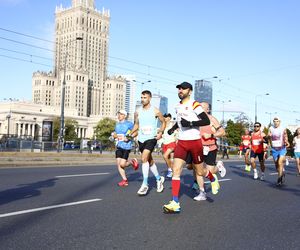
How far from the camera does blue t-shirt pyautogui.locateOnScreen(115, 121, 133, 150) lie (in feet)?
33.0

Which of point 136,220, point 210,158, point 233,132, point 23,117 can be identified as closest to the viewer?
point 136,220

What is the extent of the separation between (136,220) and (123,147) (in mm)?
4532

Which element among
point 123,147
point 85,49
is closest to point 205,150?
point 123,147

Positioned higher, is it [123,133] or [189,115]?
[189,115]

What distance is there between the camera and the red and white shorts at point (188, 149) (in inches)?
260

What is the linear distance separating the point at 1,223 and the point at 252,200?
15.9 feet

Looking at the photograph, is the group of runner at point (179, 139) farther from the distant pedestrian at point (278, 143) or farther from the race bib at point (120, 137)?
the distant pedestrian at point (278, 143)

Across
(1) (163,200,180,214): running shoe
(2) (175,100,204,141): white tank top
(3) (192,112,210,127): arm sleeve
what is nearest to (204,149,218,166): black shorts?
(2) (175,100,204,141): white tank top

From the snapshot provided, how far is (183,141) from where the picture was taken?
671 cm

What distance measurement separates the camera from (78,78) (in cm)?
15325

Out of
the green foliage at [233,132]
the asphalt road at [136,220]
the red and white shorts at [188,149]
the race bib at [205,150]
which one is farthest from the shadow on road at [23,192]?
the green foliage at [233,132]

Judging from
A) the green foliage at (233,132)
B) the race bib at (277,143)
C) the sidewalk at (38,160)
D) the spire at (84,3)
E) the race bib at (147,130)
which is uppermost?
the spire at (84,3)

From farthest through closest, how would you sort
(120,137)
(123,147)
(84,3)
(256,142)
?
(84,3)
(256,142)
(120,137)
(123,147)

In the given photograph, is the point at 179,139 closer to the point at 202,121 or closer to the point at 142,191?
the point at 202,121
